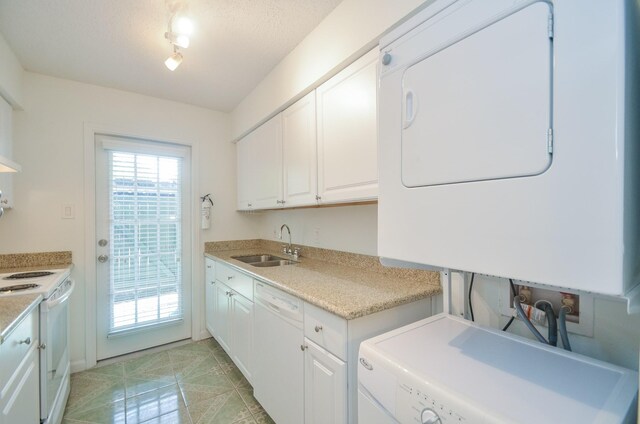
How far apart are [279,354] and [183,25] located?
5.90 feet

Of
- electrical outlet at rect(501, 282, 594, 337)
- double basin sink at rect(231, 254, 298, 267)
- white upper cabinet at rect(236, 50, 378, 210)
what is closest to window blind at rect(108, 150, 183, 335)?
double basin sink at rect(231, 254, 298, 267)

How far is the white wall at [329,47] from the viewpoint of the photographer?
1.25m

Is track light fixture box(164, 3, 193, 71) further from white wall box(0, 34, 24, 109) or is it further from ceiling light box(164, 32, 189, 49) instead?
white wall box(0, 34, 24, 109)

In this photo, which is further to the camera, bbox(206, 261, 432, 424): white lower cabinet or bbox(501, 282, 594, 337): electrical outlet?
bbox(206, 261, 432, 424): white lower cabinet

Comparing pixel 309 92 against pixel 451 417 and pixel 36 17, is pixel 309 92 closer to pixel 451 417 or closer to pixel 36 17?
pixel 36 17

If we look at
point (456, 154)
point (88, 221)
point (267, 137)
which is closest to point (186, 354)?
point (88, 221)

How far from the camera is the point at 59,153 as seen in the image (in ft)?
7.34

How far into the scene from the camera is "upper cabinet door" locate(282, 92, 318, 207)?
1.78m

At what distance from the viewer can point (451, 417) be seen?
62 centimetres

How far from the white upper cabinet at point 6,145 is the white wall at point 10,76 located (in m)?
0.05

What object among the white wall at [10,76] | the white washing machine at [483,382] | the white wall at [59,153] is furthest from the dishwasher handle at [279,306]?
the white wall at [10,76]

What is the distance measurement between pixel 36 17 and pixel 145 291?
2.10m

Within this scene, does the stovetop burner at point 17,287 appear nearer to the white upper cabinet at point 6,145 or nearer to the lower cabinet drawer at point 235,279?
the white upper cabinet at point 6,145

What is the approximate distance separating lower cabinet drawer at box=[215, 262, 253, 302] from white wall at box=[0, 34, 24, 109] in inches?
71.6
